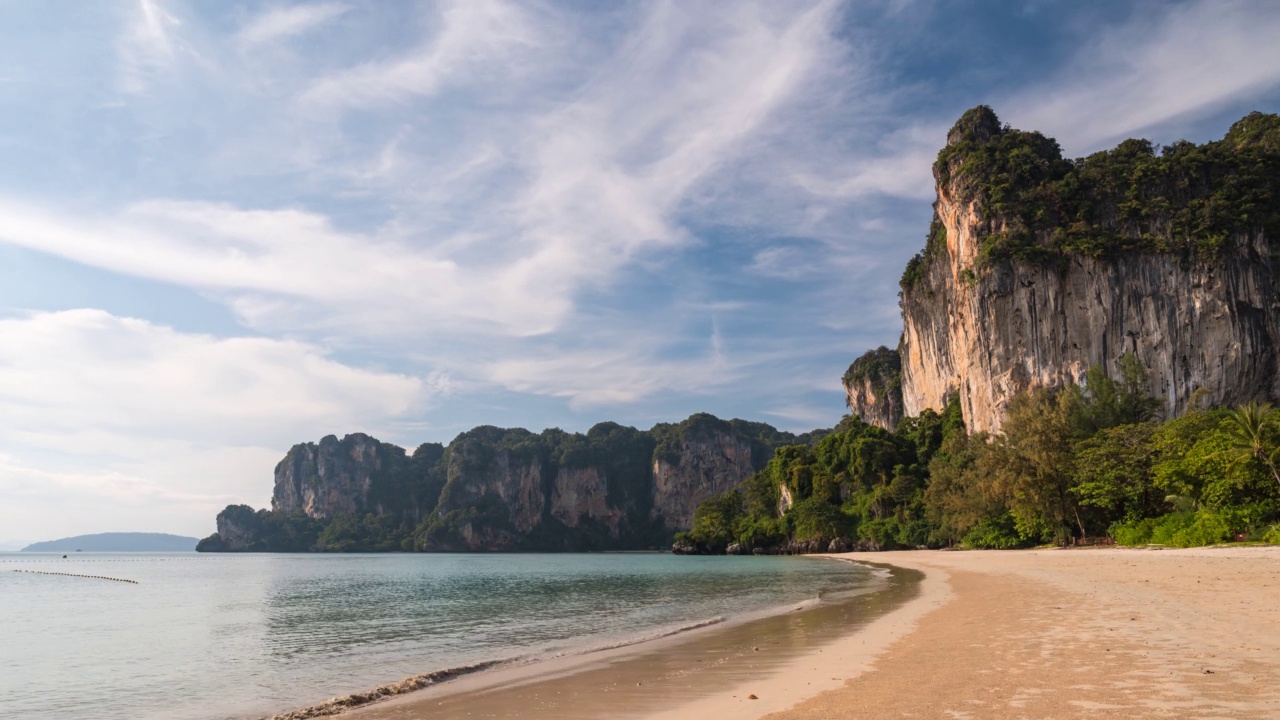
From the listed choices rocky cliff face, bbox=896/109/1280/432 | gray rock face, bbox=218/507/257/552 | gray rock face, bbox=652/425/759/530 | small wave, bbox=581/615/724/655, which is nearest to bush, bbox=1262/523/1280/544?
small wave, bbox=581/615/724/655

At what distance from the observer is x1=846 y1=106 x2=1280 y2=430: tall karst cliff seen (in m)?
59.4

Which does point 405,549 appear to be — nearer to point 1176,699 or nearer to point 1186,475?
point 1186,475

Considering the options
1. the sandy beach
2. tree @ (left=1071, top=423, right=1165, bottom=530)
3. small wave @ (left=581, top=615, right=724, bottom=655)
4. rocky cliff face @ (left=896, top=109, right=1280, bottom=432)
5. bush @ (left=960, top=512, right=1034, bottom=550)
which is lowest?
bush @ (left=960, top=512, right=1034, bottom=550)

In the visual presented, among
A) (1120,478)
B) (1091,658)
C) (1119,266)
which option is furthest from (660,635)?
(1119,266)

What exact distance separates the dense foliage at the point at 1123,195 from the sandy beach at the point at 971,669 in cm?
5643

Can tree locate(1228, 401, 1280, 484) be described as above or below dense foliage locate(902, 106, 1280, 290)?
below

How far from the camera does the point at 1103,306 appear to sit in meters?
62.8

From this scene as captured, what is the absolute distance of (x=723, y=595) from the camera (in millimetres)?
27703

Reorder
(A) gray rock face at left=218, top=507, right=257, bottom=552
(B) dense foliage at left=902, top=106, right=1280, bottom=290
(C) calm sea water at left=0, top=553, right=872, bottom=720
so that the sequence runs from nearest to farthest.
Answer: (C) calm sea water at left=0, top=553, right=872, bottom=720 → (B) dense foliage at left=902, top=106, right=1280, bottom=290 → (A) gray rock face at left=218, top=507, right=257, bottom=552

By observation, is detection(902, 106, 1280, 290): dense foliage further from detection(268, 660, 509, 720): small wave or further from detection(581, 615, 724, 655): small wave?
detection(268, 660, 509, 720): small wave

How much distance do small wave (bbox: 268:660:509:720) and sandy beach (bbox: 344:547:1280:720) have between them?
0.45 metres

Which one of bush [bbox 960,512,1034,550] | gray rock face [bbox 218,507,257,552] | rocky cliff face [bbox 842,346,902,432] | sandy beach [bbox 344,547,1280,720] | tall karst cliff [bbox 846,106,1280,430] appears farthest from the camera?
gray rock face [bbox 218,507,257,552]

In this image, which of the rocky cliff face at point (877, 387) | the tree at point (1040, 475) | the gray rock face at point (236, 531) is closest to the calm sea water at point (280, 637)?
the tree at point (1040, 475)

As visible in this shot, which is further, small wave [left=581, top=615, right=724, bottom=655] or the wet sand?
small wave [left=581, top=615, right=724, bottom=655]
